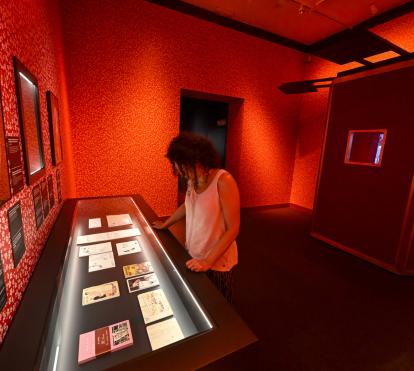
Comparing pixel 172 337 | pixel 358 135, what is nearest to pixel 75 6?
pixel 172 337

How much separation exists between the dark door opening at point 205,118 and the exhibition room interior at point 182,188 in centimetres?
13

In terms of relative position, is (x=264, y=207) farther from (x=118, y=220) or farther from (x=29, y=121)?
(x=29, y=121)

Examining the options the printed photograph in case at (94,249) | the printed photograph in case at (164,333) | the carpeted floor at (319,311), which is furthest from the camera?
the carpeted floor at (319,311)

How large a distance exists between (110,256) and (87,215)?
2.15 feet

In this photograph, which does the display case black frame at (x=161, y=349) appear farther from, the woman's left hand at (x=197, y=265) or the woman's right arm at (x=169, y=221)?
the woman's right arm at (x=169, y=221)

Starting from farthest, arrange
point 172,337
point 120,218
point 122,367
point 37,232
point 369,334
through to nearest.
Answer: point 369,334 → point 120,218 → point 37,232 → point 172,337 → point 122,367

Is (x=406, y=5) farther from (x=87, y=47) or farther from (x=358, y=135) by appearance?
(x=87, y=47)

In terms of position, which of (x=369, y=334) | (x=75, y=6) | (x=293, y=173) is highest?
(x=75, y=6)

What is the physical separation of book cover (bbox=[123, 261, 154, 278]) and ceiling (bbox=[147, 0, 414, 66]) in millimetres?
3264

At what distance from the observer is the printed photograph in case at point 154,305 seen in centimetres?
73

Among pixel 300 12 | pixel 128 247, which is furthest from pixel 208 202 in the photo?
pixel 300 12

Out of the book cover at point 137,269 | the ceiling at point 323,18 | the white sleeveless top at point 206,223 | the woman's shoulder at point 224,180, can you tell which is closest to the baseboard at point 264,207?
the ceiling at point 323,18

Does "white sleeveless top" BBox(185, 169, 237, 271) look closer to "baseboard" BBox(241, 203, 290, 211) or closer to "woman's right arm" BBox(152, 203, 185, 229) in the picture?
"woman's right arm" BBox(152, 203, 185, 229)

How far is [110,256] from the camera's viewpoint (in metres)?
1.04
